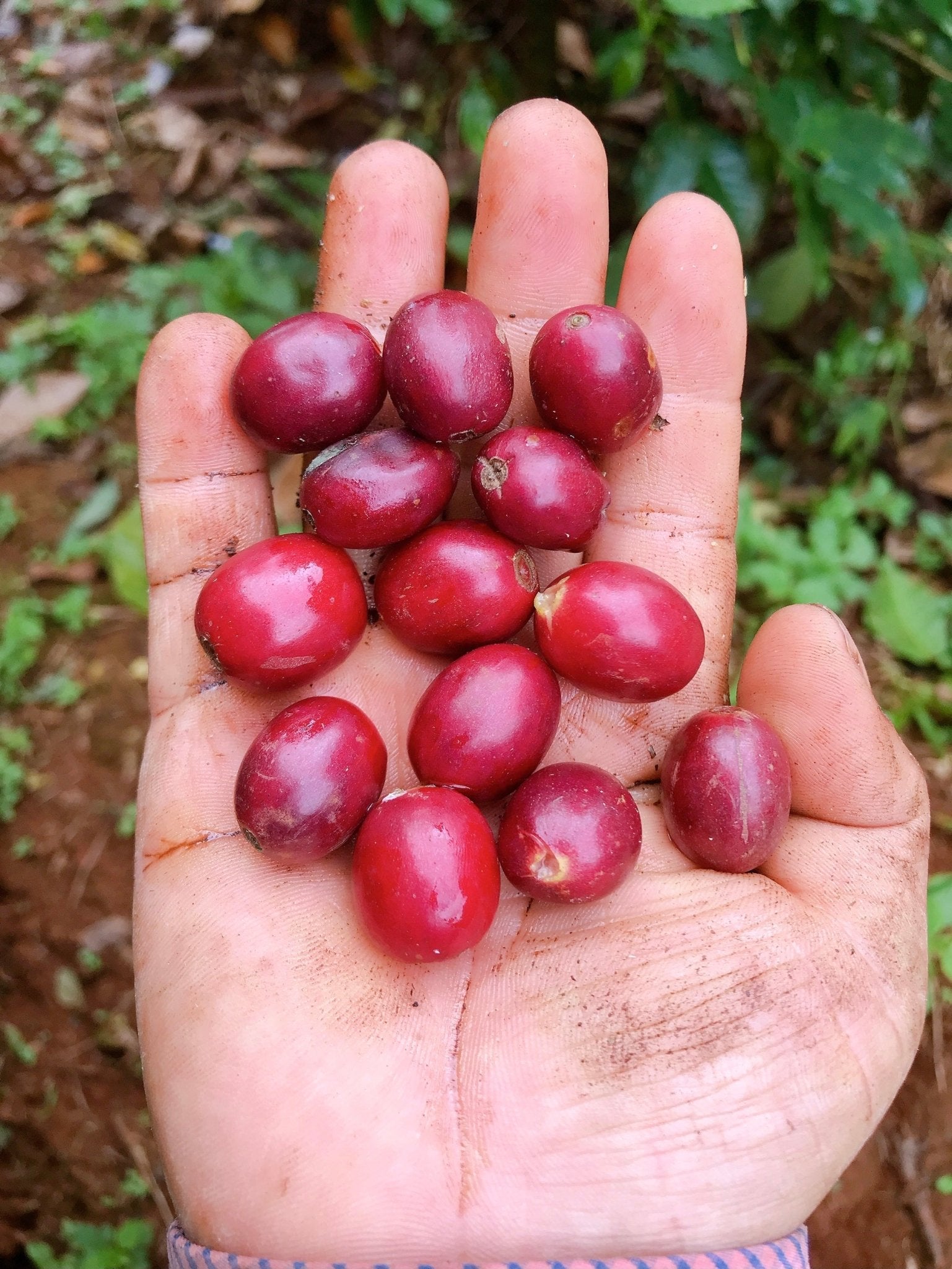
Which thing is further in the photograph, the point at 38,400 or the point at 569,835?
the point at 38,400

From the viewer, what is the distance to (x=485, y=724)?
111 inches

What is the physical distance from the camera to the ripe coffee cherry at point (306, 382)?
3.02 meters

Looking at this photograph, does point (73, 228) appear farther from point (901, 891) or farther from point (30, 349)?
point (901, 891)

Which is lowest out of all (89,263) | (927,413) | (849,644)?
(89,263)

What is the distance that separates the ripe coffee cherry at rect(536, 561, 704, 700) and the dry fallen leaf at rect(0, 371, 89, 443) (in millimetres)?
3178

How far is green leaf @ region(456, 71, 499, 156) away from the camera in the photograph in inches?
160

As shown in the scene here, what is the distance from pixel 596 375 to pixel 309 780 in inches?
55.7

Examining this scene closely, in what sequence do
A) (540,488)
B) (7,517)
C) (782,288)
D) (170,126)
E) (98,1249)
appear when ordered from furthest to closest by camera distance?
Result: (170,126), (7,517), (782,288), (98,1249), (540,488)

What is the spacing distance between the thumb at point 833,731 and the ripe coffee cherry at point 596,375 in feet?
2.48

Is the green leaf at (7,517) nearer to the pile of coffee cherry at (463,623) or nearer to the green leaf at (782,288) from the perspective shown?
the pile of coffee cherry at (463,623)

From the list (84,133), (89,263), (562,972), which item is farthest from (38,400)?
(562,972)

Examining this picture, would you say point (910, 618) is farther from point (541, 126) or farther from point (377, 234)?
point (377, 234)

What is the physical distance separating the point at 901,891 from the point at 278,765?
1.66m

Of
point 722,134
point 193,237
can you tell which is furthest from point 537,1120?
point 193,237
